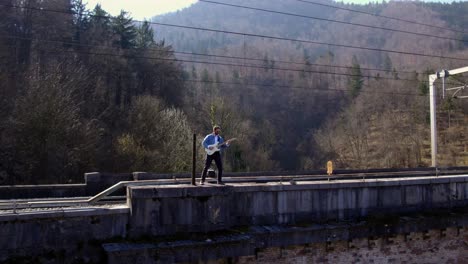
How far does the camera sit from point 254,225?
8227 mm

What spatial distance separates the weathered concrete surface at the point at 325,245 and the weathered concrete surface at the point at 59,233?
32cm

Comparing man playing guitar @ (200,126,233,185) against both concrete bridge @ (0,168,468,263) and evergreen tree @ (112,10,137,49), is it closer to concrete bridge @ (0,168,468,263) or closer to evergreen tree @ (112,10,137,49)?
concrete bridge @ (0,168,468,263)

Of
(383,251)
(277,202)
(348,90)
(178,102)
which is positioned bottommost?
(383,251)

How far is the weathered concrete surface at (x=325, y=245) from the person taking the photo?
22.6ft

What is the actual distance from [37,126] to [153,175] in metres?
10.5

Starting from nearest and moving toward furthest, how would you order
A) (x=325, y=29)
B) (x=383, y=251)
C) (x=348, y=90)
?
(x=383, y=251), (x=348, y=90), (x=325, y=29)

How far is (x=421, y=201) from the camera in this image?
33.4 feet

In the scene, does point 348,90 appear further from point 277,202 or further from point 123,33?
point 277,202

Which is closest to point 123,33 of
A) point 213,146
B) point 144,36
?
point 144,36

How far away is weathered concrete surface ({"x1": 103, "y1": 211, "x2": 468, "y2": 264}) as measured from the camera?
6.89 meters

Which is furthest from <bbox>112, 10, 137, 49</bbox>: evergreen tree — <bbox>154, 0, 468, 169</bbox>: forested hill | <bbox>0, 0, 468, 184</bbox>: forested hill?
<bbox>154, 0, 468, 169</bbox>: forested hill

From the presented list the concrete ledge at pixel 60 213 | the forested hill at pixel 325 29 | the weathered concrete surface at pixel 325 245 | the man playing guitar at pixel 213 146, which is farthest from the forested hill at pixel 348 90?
the concrete ledge at pixel 60 213

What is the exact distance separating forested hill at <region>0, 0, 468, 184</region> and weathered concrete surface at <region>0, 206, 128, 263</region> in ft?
26.9

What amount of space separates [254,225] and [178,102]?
32.3 m
